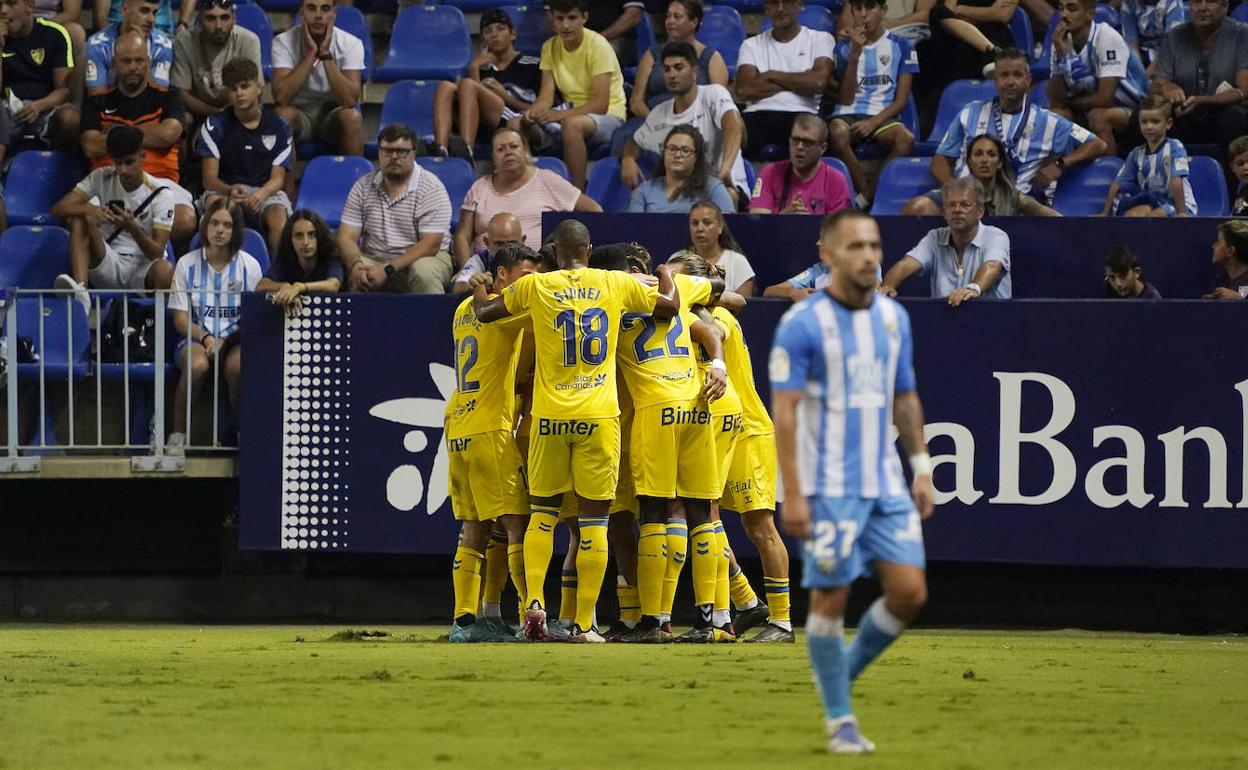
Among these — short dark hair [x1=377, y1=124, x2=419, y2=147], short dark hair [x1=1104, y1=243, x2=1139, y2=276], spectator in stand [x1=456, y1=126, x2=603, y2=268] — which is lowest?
short dark hair [x1=1104, y1=243, x2=1139, y2=276]

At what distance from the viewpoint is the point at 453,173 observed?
14.4 metres

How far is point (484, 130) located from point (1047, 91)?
4627 mm

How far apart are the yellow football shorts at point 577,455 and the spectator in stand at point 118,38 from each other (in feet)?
21.7

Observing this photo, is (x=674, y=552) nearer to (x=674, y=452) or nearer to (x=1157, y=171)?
(x=674, y=452)

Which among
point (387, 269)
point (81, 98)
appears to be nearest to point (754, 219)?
point (387, 269)

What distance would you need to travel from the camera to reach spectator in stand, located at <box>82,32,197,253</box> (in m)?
14.2

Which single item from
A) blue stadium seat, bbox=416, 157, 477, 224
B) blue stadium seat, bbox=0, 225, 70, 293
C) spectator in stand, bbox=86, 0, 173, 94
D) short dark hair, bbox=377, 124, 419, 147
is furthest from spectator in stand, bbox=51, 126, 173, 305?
blue stadium seat, bbox=416, 157, 477, 224

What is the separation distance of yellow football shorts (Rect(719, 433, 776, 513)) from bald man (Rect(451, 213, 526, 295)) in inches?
84.2

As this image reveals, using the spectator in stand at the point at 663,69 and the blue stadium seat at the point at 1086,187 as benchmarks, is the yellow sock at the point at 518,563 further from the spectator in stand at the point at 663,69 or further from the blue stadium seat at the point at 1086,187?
the blue stadium seat at the point at 1086,187

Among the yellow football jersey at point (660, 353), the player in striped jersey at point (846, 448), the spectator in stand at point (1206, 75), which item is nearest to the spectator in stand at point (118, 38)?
the yellow football jersey at point (660, 353)

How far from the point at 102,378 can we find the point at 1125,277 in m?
7.02

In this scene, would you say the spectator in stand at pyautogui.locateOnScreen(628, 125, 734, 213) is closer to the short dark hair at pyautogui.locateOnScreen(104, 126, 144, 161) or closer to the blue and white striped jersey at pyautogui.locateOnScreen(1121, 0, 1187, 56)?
the short dark hair at pyautogui.locateOnScreen(104, 126, 144, 161)

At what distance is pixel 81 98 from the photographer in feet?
49.3

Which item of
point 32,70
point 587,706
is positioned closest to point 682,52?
point 32,70
